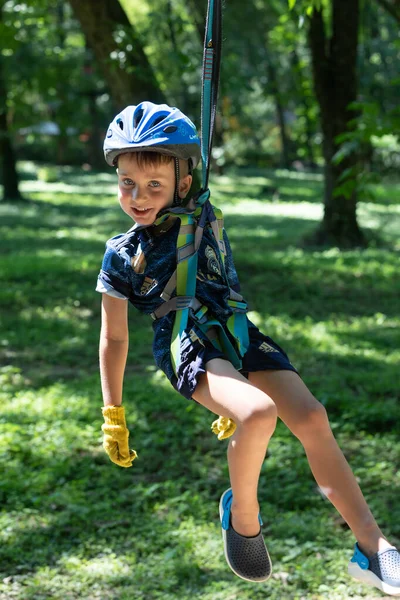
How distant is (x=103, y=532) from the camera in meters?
5.54

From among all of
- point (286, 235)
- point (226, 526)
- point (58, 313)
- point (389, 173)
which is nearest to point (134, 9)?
point (389, 173)

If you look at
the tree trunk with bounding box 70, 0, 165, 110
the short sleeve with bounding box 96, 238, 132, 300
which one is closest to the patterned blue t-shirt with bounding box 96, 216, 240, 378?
the short sleeve with bounding box 96, 238, 132, 300

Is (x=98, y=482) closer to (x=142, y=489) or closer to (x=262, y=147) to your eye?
(x=142, y=489)

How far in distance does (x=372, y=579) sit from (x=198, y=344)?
104 centimetres

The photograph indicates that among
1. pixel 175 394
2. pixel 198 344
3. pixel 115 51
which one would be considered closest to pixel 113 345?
pixel 198 344

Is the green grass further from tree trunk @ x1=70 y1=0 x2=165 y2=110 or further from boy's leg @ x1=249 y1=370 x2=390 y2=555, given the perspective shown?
tree trunk @ x1=70 y1=0 x2=165 y2=110

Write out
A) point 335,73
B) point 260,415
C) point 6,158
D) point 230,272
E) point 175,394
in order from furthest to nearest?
point 6,158 → point 335,73 → point 175,394 → point 230,272 → point 260,415

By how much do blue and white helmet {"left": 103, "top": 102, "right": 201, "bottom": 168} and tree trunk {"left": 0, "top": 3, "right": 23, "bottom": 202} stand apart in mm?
20597

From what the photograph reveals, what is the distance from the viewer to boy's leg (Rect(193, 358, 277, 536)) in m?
2.88

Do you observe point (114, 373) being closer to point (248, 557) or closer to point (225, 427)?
point (225, 427)

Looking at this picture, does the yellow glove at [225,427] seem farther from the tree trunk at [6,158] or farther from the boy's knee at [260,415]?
the tree trunk at [6,158]

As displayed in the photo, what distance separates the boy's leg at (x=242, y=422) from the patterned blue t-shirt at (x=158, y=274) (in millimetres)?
294

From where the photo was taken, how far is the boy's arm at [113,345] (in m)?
3.40

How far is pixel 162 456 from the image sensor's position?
6535 mm
